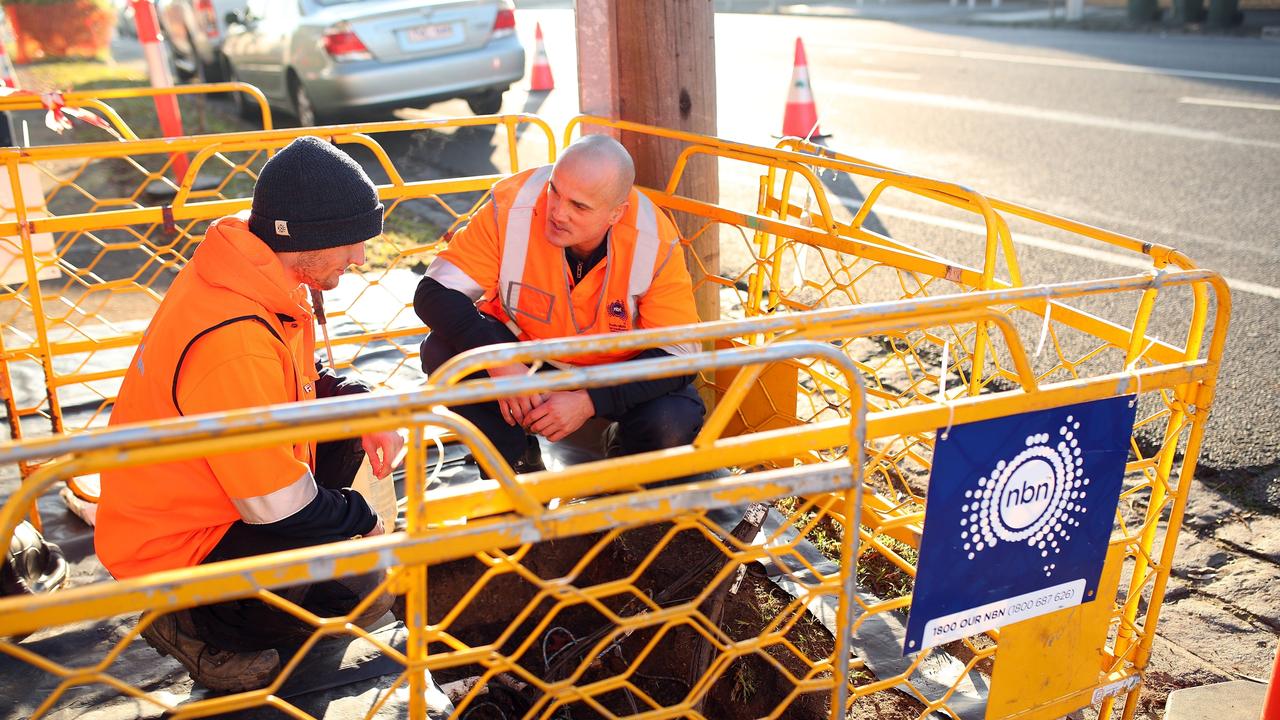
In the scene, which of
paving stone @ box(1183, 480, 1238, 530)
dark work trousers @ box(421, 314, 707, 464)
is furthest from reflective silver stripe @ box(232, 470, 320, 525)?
paving stone @ box(1183, 480, 1238, 530)

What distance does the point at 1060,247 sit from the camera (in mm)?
6523

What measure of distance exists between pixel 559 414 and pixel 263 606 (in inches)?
41.0

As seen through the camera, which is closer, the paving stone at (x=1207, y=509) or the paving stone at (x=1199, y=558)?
the paving stone at (x=1199, y=558)

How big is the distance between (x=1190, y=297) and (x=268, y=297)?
5131 mm

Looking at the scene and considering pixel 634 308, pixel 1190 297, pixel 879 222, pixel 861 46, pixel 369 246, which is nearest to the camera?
pixel 634 308

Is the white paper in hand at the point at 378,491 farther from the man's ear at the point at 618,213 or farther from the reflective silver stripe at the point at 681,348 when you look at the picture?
the man's ear at the point at 618,213

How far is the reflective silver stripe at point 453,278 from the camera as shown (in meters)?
3.46

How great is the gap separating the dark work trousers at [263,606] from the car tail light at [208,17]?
38.7ft

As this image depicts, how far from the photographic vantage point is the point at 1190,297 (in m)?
5.64

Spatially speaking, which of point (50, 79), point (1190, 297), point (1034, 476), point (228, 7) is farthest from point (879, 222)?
point (50, 79)

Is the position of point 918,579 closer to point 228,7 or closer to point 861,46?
point 228,7

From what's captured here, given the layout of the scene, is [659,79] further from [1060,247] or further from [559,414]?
[1060,247]

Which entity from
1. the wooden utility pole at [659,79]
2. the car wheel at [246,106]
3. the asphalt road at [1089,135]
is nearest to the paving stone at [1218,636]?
the asphalt road at [1089,135]

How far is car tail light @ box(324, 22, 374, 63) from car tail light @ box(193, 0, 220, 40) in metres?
4.43
